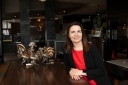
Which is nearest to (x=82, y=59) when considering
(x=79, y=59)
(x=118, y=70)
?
(x=79, y=59)

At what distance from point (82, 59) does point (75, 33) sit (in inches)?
9.0

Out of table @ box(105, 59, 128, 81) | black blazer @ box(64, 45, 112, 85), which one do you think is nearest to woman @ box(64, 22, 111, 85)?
black blazer @ box(64, 45, 112, 85)

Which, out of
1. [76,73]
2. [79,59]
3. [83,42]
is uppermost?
[83,42]

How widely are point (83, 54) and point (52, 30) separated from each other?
6.44 meters

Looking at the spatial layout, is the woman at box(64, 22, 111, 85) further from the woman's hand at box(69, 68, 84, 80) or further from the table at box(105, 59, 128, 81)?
the table at box(105, 59, 128, 81)

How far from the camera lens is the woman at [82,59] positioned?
1741 millimetres

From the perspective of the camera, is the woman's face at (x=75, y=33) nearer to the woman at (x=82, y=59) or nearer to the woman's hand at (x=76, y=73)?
the woman at (x=82, y=59)

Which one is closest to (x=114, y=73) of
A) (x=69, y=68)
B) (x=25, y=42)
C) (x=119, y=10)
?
(x=69, y=68)

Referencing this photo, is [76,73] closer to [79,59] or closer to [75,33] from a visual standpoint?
[79,59]

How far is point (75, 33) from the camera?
1823 mm

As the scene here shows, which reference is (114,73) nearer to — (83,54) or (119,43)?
(83,54)

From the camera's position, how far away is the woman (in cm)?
174

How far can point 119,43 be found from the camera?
6.97m

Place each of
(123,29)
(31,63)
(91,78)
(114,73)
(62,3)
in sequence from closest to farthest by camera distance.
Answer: (91,78), (31,63), (114,73), (123,29), (62,3)
